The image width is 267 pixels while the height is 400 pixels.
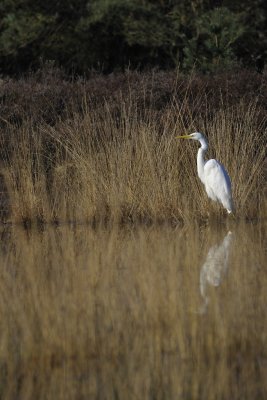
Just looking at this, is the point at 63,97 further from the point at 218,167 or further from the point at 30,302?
the point at 30,302

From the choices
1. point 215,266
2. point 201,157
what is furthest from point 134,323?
point 201,157

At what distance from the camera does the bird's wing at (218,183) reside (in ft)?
26.7

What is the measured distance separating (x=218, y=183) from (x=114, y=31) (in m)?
9.41

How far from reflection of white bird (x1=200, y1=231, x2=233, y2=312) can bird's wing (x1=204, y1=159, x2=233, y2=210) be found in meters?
0.71

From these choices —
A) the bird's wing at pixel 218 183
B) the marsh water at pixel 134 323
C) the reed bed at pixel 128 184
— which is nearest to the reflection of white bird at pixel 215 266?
the marsh water at pixel 134 323

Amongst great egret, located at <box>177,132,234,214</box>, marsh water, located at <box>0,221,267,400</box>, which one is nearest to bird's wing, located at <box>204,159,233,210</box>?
great egret, located at <box>177,132,234,214</box>

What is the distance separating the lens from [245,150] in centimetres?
861

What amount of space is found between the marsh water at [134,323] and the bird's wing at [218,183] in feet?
4.77

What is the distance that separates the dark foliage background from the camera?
637 inches

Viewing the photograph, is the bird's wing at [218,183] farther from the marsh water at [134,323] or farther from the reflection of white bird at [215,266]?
the marsh water at [134,323]

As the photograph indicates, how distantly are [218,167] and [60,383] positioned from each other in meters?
4.82

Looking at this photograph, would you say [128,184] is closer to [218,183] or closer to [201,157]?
[201,157]

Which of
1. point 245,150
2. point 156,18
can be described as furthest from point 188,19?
point 245,150

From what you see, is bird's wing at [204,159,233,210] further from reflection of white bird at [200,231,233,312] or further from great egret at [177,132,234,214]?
reflection of white bird at [200,231,233,312]
